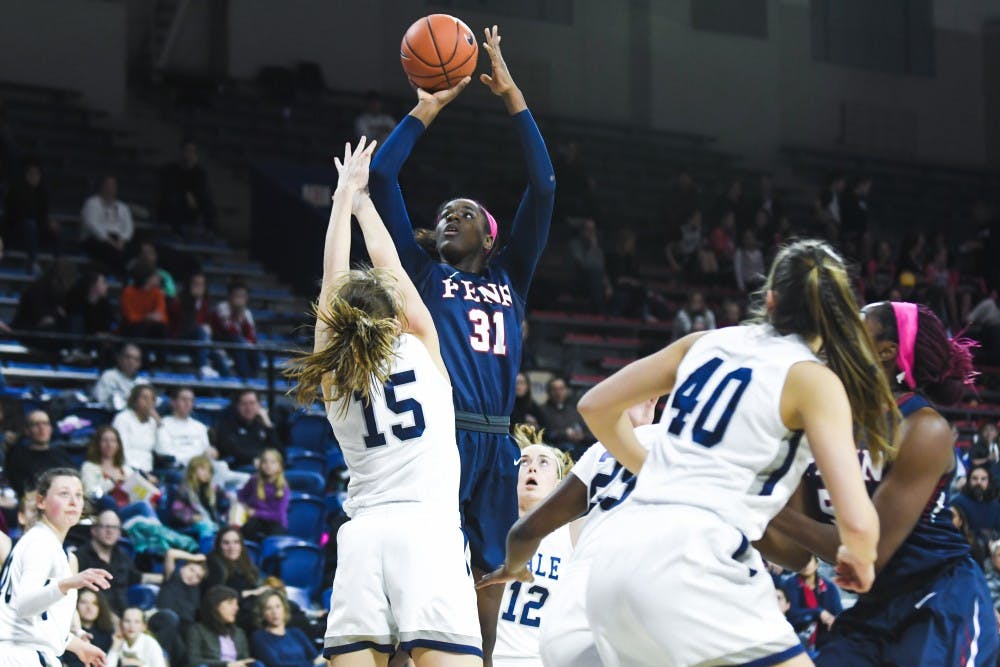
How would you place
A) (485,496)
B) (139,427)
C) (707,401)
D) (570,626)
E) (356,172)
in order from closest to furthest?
(707,401) < (570,626) < (356,172) < (485,496) < (139,427)

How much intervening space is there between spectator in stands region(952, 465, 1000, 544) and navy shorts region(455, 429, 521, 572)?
8.10 metres

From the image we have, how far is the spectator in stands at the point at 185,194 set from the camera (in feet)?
51.5

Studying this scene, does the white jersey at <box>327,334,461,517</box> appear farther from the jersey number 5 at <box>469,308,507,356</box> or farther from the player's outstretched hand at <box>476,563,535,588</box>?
the jersey number 5 at <box>469,308,507,356</box>

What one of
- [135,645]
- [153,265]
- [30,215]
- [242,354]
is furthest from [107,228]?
[135,645]

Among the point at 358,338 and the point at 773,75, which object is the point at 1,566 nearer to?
the point at 358,338

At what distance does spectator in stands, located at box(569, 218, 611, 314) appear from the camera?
662 inches

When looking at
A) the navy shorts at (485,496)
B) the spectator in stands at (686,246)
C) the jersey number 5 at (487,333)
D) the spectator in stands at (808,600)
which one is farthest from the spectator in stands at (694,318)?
the navy shorts at (485,496)

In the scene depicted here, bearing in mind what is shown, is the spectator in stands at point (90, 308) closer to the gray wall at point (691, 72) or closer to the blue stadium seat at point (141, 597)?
the blue stadium seat at point (141, 597)

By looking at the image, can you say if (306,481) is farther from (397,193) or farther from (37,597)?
(397,193)

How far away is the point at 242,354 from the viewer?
44.1 feet

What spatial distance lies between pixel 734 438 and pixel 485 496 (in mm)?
2118

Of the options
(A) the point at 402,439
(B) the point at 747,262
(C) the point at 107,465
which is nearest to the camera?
(A) the point at 402,439

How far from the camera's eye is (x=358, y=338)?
441 cm

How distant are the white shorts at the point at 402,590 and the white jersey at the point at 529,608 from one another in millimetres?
1632
